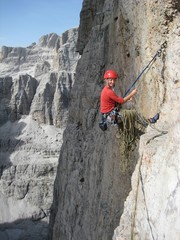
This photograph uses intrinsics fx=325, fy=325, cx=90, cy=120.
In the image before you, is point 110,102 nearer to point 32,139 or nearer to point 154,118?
point 154,118

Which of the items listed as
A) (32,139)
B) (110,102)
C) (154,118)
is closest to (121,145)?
(110,102)

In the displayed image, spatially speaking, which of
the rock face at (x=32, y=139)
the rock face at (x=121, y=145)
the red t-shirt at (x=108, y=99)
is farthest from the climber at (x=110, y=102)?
the rock face at (x=32, y=139)

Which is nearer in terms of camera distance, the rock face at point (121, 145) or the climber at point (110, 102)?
the rock face at point (121, 145)

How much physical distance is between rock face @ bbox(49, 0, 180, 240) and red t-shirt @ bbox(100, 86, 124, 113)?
3.96ft

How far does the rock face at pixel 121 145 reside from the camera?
21.2ft

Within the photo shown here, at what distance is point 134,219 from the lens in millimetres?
7082

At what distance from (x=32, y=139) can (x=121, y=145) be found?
60.2 metres

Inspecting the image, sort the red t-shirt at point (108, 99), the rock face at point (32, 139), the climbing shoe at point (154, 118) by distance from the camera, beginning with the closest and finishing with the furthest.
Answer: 1. the climbing shoe at point (154, 118)
2. the red t-shirt at point (108, 99)
3. the rock face at point (32, 139)

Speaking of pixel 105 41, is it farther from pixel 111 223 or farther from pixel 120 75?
pixel 111 223

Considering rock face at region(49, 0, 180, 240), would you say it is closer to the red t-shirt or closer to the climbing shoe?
the climbing shoe

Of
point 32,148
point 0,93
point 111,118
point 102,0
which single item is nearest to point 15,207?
point 32,148

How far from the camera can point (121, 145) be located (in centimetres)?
1048

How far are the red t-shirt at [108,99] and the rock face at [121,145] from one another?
1.21 meters

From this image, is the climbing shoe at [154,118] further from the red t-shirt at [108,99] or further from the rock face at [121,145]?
the red t-shirt at [108,99]
